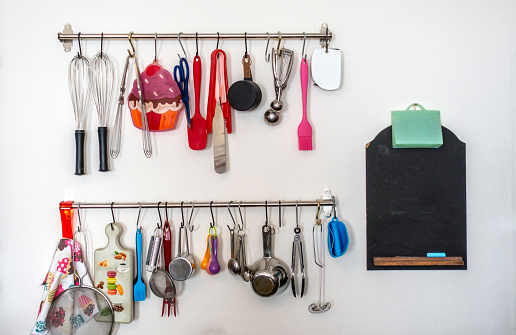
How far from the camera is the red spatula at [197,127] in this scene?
115 centimetres

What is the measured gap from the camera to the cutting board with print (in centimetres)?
115

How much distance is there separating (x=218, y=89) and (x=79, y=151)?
17.1 inches

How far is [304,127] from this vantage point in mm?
1152

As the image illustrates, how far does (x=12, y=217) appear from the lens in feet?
3.85

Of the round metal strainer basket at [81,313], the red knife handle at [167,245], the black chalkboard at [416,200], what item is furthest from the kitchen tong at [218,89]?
the round metal strainer basket at [81,313]

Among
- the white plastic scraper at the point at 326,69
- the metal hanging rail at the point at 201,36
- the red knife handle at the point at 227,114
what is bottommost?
the red knife handle at the point at 227,114

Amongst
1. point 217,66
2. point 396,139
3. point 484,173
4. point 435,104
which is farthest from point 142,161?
point 484,173

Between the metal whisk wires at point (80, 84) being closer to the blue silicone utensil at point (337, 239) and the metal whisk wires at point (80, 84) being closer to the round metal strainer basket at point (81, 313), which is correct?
the round metal strainer basket at point (81, 313)

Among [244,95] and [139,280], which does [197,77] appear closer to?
[244,95]

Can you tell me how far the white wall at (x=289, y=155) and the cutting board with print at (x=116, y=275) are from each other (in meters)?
0.03

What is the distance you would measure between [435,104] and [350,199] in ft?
1.24

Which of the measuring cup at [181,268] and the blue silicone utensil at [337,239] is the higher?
the blue silicone utensil at [337,239]

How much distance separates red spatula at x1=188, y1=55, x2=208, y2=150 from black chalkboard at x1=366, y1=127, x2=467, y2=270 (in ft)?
1.58

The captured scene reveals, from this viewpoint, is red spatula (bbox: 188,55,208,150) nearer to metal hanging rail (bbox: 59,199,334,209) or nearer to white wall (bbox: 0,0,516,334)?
white wall (bbox: 0,0,516,334)
